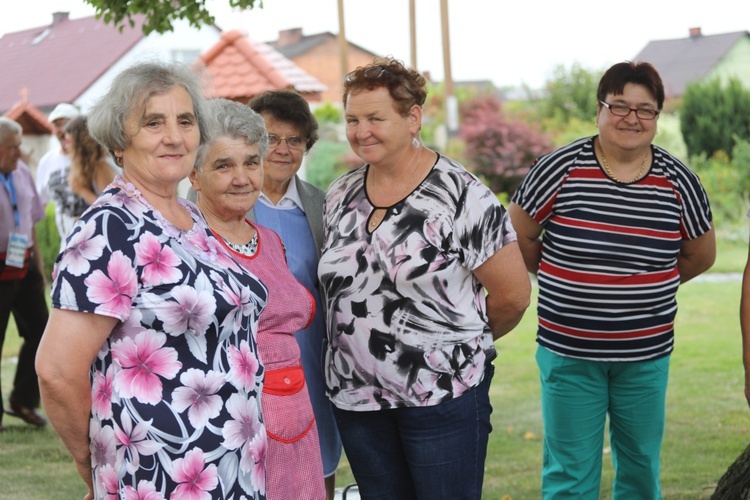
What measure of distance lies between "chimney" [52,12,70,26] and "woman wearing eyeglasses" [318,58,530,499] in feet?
122

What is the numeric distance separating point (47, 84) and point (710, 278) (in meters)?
24.5

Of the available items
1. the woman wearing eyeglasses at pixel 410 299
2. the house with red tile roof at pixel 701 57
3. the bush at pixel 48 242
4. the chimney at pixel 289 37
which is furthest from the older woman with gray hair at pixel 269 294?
the chimney at pixel 289 37

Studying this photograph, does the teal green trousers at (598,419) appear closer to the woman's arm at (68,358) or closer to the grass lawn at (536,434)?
the grass lawn at (536,434)

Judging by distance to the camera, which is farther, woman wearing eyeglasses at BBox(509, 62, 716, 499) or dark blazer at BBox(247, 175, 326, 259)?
woman wearing eyeglasses at BBox(509, 62, 716, 499)

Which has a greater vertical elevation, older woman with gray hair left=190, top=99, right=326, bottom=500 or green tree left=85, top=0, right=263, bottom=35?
green tree left=85, top=0, right=263, bottom=35

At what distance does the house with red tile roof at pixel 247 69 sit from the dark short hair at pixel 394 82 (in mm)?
10322

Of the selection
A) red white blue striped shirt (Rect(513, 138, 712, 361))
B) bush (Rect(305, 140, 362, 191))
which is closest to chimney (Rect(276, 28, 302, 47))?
bush (Rect(305, 140, 362, 191))

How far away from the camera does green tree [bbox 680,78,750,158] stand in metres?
22.8

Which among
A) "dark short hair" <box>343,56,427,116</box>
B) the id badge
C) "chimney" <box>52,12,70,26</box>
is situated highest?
"chimney" <box>52,12,70,26</box>

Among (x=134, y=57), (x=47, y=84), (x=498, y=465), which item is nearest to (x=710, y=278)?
(x=498, y=465)

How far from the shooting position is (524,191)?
408cm

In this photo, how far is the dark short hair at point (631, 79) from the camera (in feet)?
12.8

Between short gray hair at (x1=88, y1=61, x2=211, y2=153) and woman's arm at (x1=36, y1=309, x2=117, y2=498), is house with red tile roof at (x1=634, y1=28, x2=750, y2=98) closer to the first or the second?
short gray hair at (x1=88, y1=61, x2=211, y2=153)

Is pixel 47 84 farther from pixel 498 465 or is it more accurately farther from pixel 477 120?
pixel 498 465
